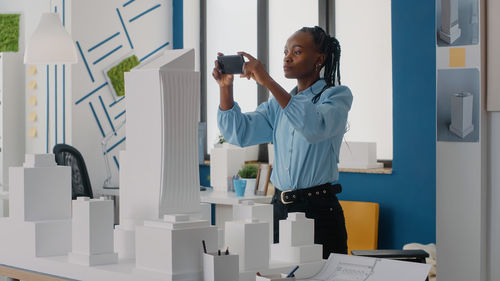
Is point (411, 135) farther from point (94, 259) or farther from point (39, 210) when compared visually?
point (94, 259)

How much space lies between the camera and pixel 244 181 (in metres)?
5.32

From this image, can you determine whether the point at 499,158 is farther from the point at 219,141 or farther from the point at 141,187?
Result: the point at 219,141

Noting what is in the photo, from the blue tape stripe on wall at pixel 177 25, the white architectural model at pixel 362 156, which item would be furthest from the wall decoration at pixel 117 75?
the white architectural model at pixel 362 156

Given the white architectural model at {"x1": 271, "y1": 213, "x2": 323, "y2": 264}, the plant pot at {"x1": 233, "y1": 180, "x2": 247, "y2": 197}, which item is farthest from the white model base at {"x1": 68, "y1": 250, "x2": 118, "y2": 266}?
the plant pot at {"x1": 233, "y1": 180, "x2": 247, "y2": 197}

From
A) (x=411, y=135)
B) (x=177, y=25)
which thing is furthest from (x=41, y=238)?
(x=177, y=25)

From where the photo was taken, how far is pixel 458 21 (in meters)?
3.16

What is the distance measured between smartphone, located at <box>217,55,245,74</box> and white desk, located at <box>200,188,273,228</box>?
9.42 feet

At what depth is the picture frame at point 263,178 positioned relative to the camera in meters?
5.32

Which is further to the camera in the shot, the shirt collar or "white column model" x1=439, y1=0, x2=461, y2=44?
"white column model" x1=439, y1=0, x2=461, y2=44

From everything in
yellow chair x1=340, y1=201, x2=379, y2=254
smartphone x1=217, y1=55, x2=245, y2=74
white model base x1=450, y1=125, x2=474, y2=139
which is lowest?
yellow chair x1=340, y1=201, x2=379, y2=254

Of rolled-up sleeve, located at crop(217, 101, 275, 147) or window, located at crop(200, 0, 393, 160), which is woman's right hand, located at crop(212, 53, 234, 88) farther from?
window, located at crop(200, 0, 393, 160)

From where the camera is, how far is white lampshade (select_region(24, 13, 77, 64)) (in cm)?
471

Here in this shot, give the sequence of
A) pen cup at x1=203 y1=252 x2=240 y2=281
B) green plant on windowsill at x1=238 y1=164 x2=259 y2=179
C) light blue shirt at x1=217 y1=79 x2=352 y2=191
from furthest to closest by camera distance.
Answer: green plant on windowsill at x1=238 y1=164 x2=259 y2=179 → light blue shirt at x1=217 y1=79 x2=352 y2=191 → pen cup at x1=203 y1=252 x2=240 y2=281

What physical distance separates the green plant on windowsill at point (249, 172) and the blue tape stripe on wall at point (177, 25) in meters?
1.56
